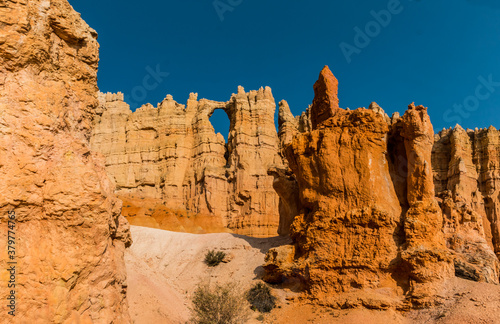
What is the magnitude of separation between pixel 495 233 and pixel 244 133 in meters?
26.7

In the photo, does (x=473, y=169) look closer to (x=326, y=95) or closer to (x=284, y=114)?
(x=284, y=114)

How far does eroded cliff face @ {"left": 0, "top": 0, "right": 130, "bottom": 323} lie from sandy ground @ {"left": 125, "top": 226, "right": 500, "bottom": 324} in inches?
298

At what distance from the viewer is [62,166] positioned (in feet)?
19.2

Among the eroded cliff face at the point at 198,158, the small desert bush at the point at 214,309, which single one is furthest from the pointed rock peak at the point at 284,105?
the small desert bush at the point at 214,309

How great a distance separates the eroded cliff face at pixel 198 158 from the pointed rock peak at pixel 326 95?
2058 centimetres

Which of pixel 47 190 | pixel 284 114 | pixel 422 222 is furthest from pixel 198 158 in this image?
pixel 47 190

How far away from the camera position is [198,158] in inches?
1815

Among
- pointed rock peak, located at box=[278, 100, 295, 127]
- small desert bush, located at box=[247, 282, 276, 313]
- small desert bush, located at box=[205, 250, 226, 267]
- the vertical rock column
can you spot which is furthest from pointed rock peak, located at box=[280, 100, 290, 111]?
small desert bush, located at box=[247, 282, 276, 313]

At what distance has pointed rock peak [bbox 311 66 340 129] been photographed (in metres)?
22.1

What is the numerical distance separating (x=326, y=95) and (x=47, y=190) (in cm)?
1834

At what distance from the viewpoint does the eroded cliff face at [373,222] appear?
1647 cm

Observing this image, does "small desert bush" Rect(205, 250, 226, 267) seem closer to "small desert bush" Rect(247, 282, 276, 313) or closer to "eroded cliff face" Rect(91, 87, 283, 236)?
"small desert bush" Rect(247, 282, 276, 313)

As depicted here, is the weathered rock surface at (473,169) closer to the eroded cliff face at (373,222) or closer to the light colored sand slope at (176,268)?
the eroded cliff face at (373,222)

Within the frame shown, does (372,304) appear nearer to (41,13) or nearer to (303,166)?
(303,166)
